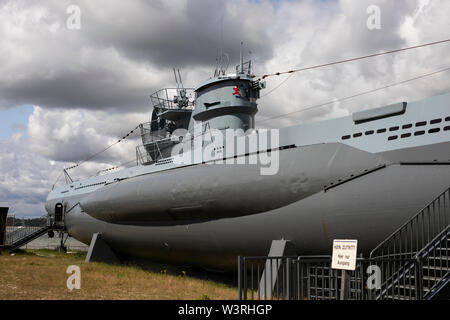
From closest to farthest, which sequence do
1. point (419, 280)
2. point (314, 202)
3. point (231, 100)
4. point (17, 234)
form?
point (419, 280) < point (314, 202) < point (231, 100) < point (17, 234)

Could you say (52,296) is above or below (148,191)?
below

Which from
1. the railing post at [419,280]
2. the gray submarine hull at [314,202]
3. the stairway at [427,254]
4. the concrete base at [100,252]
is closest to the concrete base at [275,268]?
the gray submarine hull at [314,202]

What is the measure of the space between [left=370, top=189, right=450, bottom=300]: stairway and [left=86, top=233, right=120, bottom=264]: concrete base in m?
14.8

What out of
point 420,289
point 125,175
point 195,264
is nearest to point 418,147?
point 420,289

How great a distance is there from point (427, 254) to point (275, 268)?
418cm

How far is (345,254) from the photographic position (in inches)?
290

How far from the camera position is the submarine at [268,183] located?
9852mm

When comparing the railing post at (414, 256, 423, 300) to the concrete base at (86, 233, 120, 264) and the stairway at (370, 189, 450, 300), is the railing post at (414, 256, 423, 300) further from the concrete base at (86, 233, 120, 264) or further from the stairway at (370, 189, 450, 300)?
the concrete base at (86, 233, 120, 264)

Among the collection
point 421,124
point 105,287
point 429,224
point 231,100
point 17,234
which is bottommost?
point 105,287

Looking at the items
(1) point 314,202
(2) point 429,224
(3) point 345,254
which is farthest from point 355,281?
(1) point 314,202

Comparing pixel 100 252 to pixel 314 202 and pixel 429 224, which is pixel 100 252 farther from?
pixel 429 224

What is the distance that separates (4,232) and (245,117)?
762 inches
